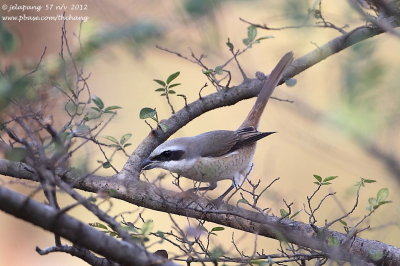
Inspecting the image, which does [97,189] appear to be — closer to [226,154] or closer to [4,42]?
[226,154]

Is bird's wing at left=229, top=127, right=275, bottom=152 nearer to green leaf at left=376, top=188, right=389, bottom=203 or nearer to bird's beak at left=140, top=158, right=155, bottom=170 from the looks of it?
bird's beak at left=140, top=158, right=155, bottom=170

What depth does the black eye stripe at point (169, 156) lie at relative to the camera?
3042mm

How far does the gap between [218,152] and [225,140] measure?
0.12 meters

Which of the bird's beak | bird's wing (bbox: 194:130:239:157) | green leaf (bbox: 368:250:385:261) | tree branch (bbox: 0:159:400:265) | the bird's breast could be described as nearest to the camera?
green leaf (bbox: 368:250:385:261)

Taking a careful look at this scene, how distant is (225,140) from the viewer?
3.51m

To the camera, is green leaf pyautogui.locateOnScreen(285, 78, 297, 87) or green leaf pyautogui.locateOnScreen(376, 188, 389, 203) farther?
green leaf pyautogui.locateOnScreen(285, 78, 297, 87)

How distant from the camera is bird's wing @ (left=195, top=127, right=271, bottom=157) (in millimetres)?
3406

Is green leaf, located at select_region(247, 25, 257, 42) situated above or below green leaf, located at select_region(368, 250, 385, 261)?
above

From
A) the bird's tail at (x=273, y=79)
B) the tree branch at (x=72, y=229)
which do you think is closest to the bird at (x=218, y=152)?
the bird's tail at (x=273, y=79)

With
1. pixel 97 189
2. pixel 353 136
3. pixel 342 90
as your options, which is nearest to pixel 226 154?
pixel 97 189

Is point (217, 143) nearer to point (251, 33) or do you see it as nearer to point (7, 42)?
point (251, 33)

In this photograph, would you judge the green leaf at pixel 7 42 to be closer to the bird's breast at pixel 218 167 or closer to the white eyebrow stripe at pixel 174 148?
the white eyebrow stripe at pixel 174 148

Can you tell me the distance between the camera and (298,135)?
1.67 meters

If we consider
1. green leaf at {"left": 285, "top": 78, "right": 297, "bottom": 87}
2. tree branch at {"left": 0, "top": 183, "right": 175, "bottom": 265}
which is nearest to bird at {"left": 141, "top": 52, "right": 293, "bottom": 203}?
green leaf at {"left": 285, "top": 78, "right": 297, "bottom": 87}
